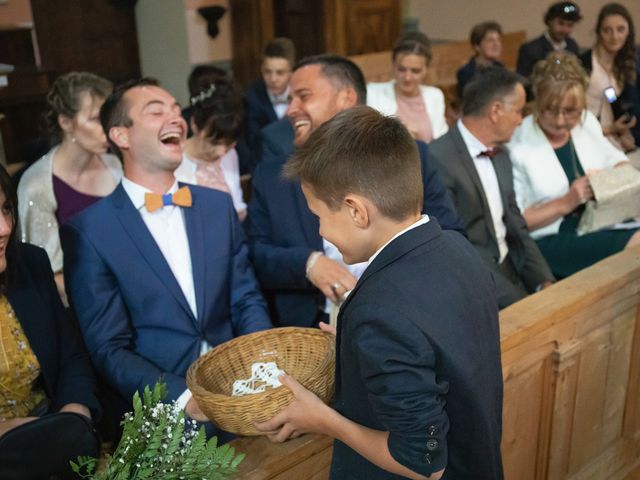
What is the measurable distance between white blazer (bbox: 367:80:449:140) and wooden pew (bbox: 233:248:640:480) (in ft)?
8.00

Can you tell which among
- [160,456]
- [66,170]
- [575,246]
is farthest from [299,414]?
[575,246]

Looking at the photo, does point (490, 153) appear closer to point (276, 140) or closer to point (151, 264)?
point (276, 140)

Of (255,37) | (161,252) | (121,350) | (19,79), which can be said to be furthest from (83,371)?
(255,37)

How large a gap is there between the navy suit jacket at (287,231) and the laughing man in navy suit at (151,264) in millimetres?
162

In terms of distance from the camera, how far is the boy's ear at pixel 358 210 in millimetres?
1396

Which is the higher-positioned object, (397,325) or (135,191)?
(397,325)

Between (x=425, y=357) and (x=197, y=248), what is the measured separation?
137 centimetres

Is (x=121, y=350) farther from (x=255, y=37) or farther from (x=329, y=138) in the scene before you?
(x=255, y=37)

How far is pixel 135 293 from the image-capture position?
2393 millimetres

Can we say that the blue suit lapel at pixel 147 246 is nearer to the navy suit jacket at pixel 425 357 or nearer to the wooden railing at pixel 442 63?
the navy suit jacket at pixel 425 357

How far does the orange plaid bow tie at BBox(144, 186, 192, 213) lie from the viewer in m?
2.44

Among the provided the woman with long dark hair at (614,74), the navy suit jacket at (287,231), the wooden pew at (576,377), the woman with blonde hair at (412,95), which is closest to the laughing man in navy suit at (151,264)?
the navy suit jacket at (287,231)

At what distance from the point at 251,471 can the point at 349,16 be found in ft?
25.2

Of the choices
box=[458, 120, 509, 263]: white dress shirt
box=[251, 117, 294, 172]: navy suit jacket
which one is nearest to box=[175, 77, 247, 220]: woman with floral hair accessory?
box=[251, 117, 294, 172]: navy suit jacket
